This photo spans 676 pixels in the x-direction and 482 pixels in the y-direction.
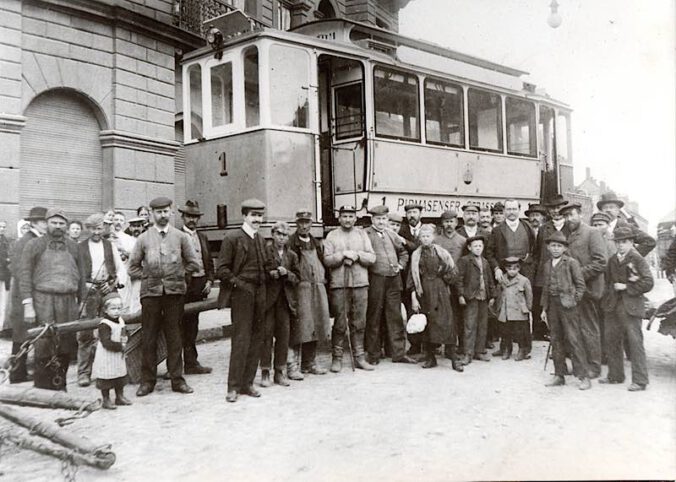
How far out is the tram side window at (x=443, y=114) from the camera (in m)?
7.68

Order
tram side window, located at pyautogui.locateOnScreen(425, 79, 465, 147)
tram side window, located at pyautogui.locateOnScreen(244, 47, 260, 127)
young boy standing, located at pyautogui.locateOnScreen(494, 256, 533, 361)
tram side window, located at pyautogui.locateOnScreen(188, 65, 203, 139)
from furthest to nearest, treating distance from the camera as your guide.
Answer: tram side window, located at pyautogui.locateOnScreen(425, 79, 465, 147) < tram side window, located at pyautogui.locateOnScreen(188, 65, 203, 139) < tram side window, located at pyautogui.locateOnScreen(244, 47, 260, 127) < young boy standing, located at pyautogui.locateOnScreen(494, 256, 533, 361)

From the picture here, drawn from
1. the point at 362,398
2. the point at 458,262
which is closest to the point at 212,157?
the point at 458,262

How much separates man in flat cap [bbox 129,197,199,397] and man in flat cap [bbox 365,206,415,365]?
1.88m

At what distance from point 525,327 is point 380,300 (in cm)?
157

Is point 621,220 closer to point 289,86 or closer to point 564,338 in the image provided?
point 564,338

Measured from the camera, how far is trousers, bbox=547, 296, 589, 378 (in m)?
4.92

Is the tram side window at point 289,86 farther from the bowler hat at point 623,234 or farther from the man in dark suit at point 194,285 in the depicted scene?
the bowler hat at point 623,234

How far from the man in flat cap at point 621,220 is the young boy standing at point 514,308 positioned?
1019mm

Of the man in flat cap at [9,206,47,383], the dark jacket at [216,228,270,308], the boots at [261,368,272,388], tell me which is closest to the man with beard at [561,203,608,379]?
the boots at [261,368,272,388]

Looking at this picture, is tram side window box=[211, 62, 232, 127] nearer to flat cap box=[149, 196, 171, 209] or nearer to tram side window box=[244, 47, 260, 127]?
tram side window box=[244, 47, 260, 127]

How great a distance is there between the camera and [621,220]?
5.56 m

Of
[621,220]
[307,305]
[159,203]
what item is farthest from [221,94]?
[621,220]

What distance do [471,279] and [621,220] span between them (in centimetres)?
154

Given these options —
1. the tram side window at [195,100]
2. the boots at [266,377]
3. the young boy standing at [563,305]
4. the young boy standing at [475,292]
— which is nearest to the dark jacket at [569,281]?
the young boy standing at [563,305]
